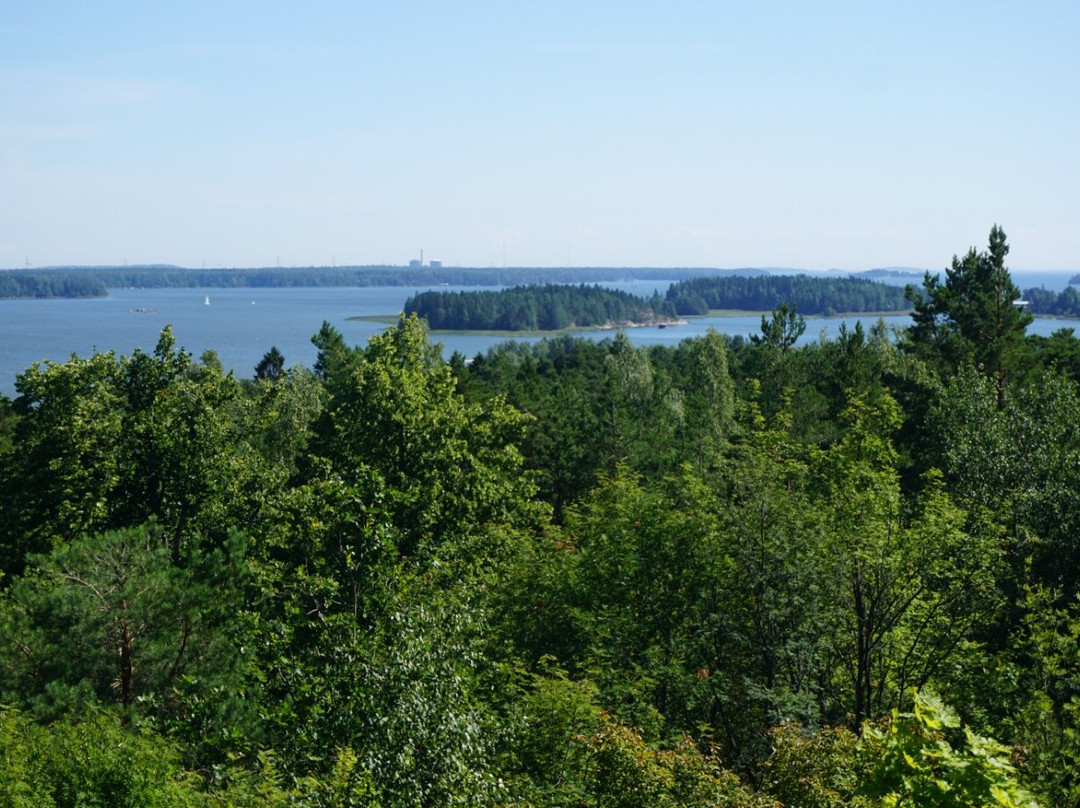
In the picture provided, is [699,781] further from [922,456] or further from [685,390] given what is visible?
[685,390]

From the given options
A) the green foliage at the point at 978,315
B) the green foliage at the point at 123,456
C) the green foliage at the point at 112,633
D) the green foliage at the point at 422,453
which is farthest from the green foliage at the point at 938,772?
the green foliage at the point at 978,315

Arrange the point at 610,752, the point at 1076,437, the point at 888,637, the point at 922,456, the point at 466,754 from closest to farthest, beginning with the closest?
the point at 466,754 < the point at 610,752 < the point at 888,637 < the point at 1076,437 < the point at 922,456

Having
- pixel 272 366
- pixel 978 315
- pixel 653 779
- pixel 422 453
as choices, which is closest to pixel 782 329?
pixel 978 315

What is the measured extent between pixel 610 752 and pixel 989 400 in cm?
2130

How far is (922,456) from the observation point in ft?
115

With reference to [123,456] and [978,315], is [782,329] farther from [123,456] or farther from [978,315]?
[123,456]

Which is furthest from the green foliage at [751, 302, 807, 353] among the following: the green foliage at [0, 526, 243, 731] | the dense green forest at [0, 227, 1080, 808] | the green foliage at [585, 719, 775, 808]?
the green foliage at [585, 719, 775, 808]

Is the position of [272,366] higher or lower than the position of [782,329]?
lower

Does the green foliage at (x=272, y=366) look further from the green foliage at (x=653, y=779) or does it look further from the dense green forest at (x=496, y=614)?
the green foliage at (x=653, y=779)

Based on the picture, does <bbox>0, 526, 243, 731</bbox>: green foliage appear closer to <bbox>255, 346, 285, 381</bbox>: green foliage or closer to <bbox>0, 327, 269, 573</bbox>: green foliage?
<bbox>0, 327, 269, 573</bbox>: green foliage

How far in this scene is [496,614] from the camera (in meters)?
22.5

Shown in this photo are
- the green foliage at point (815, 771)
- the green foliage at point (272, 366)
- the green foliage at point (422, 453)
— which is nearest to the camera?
the green foliage at point (815, 771)

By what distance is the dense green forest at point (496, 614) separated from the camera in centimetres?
1139

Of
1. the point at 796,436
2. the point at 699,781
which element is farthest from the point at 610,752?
the point at 796,436
